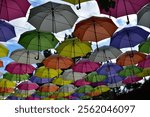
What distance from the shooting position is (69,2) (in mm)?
6633

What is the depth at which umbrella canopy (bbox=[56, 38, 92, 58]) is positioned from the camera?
356 inches

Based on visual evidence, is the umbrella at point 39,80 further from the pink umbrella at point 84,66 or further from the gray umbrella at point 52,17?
the gray umbrella at point 52,17

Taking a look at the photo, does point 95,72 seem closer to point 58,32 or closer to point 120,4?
point 58,32

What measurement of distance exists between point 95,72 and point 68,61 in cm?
261

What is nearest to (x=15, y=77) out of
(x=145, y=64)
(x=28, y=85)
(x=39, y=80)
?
(x=28, y=85)

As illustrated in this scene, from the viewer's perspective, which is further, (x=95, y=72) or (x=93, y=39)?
(x=95, y=72)

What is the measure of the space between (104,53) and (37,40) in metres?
2.93

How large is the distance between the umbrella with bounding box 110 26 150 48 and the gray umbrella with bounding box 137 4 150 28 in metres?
0.69

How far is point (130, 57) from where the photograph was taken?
34.3 ft

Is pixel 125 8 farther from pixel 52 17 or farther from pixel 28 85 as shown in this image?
pixel 28 85

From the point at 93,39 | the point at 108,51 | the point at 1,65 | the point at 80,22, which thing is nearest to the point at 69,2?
the point at 80,22

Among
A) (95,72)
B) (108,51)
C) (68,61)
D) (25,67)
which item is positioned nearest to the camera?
(108,51)

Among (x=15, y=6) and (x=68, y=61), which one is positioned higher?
(x=15, y=6)

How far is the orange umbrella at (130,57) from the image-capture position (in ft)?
33.7
